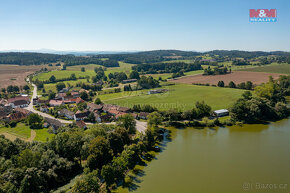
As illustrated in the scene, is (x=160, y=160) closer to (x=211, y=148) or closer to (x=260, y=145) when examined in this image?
(x=211, y=148)

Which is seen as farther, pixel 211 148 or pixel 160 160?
pixel 211 148

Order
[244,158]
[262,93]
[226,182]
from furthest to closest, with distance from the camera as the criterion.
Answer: [262,93] → [244,158] → [226,182]

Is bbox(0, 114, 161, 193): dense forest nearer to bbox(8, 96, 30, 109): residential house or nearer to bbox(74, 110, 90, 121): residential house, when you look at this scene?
bbox(74, 110, 90, 121): residential house

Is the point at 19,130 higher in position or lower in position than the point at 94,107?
lower

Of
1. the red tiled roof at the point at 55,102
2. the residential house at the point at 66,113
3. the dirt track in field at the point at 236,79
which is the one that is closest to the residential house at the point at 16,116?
the residential house at the point at 66,113

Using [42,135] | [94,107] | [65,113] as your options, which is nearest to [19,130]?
[42,135]

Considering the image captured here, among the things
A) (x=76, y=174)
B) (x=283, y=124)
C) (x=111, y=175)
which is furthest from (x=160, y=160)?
(x=283, y=124)

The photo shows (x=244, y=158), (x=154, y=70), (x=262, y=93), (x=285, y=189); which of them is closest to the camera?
(x=285, y=189)

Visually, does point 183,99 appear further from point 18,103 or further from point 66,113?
point 18,103
